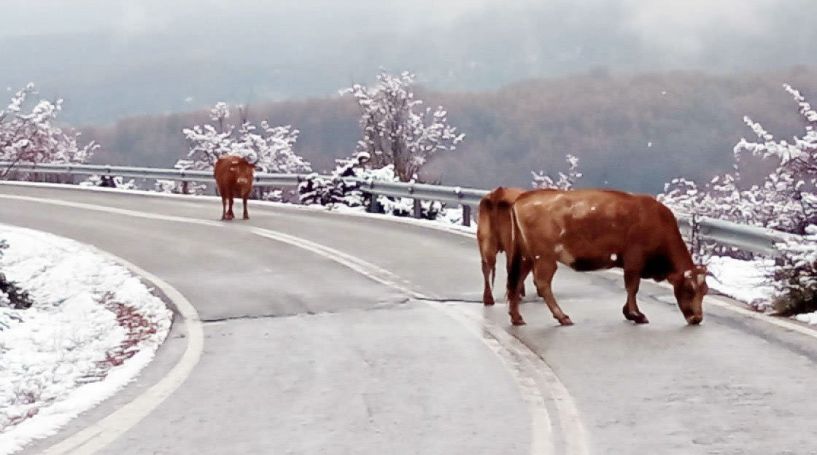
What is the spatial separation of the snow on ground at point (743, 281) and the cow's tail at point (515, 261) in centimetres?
232

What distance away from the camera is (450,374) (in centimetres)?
830

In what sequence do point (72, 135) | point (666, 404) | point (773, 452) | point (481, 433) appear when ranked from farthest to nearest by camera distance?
point (72, 135), point (666, 404), point (481, 433), point (773, 452)

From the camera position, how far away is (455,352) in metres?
9.13

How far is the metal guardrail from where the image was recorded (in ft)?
39.0

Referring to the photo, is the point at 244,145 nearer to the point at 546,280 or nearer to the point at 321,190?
the point at 321,190

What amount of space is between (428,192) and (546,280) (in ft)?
39.9

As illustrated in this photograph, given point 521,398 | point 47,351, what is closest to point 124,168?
point 47,351

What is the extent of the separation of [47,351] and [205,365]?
8.87 feet

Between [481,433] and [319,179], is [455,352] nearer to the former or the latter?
[481,433]

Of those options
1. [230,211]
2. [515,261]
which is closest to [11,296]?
[515,261]

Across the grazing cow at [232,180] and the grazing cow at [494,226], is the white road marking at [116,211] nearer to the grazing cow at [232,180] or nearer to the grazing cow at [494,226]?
the grazing cow at [232,180]

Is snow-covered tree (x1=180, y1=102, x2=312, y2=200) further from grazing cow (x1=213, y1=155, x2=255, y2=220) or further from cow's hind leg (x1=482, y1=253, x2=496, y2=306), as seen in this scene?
cow's hind leg (x1=482, y1=253, x2=496, y2=306)

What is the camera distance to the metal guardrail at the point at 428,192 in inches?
468

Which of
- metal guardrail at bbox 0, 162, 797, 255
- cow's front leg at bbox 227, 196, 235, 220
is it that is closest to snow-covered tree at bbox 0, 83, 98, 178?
metal guardrail at bbox 0, 162, 797, 255
